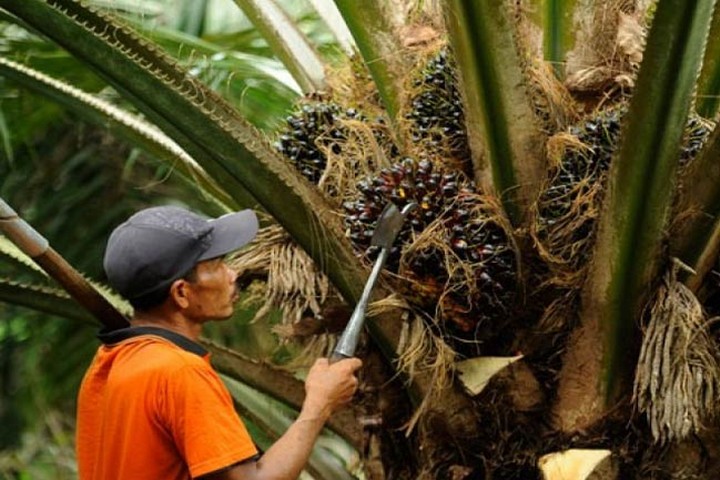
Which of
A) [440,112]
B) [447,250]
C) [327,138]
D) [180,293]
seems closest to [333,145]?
[327,138]

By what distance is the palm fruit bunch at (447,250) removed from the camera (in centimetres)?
217

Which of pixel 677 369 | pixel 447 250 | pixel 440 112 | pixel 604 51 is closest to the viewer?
pixel 677 369

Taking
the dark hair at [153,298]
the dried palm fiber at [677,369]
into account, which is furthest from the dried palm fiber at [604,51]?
the dark hair at [153,298]

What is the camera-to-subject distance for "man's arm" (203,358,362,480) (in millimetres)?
1722

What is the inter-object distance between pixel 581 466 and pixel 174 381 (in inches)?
29.5

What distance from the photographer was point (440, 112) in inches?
94.6

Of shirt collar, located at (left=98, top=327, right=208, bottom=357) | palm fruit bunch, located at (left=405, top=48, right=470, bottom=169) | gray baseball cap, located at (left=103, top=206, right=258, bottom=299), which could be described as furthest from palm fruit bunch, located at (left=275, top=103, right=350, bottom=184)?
shirt collar, located at (left=98, top=327, right=208, bottom=357)

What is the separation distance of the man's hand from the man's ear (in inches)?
8.8

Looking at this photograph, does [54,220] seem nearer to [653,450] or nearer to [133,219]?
[133,219]

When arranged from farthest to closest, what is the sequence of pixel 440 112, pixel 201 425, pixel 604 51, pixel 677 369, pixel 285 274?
pixel 604 51 → pixel 440 112 → pixel 285 274 → pixel 677 369 → pixel 201 425

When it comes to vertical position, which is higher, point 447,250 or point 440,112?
point 440,112

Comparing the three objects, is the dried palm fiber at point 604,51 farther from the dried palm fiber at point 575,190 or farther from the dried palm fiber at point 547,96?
the dried palm fiber at point 575,190

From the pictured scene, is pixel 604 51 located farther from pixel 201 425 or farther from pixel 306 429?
pixel 201 425

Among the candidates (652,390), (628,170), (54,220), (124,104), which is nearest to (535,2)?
(628,170)
